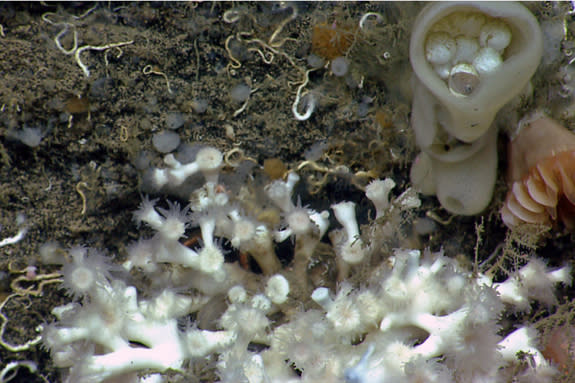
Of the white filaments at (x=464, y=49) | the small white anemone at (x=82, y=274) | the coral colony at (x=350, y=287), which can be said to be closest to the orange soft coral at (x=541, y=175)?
the coral colony at (x=350, y=287)

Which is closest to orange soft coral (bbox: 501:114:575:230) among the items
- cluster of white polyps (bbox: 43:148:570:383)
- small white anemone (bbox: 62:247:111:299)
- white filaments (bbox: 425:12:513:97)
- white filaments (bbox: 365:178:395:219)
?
cluster of white polyps (bbox: 43:148:570:383)

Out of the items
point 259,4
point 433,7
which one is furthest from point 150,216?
point 433,7

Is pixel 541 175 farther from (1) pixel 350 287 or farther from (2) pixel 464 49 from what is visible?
(1) pixel 350 287

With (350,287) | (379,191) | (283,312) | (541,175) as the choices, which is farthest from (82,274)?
(541,175)

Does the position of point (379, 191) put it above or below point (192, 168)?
above

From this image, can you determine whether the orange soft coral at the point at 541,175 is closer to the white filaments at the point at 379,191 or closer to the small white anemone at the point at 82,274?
the white filaments at the point at 379,191

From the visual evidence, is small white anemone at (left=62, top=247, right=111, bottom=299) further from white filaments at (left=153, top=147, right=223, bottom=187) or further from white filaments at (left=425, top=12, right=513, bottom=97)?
white filaments at (left=425, top=12, right=513, bottom=97)
